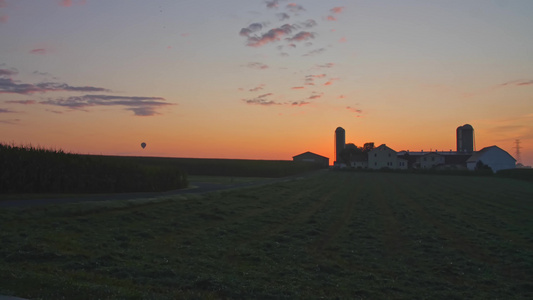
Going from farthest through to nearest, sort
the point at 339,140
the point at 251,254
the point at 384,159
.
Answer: the point at 339,140 → the point at 384,159 → the point at 251,254

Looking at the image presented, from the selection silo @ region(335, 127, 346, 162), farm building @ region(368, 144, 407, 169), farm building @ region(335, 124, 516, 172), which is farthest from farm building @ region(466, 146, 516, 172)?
silo @ region(335, 127, 346, 162)

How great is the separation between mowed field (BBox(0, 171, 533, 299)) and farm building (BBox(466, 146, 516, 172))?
10297 cm

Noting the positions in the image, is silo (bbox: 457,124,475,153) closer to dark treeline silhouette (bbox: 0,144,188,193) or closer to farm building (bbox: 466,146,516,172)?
farm building (bbox: 466,146,516,172)

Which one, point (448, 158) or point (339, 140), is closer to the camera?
point (448, 158)

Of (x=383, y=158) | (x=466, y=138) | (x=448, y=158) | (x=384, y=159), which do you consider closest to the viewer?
(x=384, y=159)

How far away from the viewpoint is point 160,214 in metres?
18.5

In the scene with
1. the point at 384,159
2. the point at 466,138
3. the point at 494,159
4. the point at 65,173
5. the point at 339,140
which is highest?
the point at 339,140

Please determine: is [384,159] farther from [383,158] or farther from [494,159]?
[494,159]

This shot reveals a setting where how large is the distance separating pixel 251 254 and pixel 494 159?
119105 mm

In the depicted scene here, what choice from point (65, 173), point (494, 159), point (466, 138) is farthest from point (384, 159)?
point (65, 173)

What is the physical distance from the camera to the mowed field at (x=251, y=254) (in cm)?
863

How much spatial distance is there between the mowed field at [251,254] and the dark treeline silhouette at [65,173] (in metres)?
6.38

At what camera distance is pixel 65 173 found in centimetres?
2458

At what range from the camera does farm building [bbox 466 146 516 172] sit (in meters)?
114
